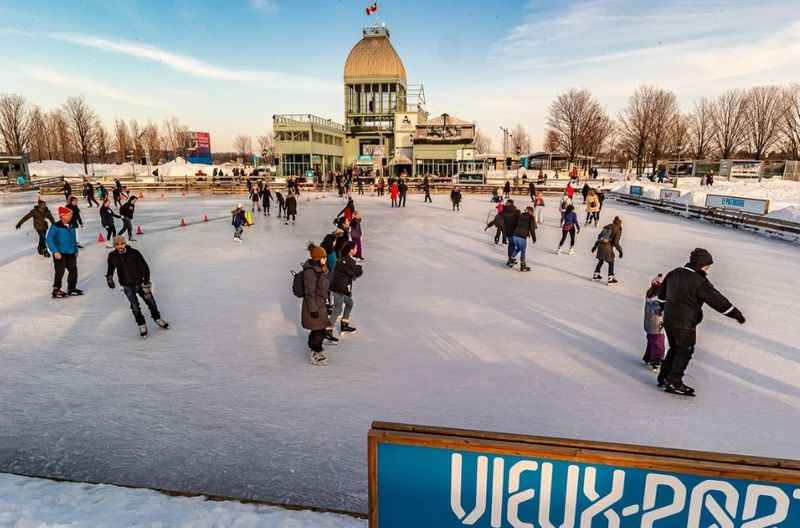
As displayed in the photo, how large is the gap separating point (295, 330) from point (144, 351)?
203 centimetres

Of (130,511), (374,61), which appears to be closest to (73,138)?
(374,61)

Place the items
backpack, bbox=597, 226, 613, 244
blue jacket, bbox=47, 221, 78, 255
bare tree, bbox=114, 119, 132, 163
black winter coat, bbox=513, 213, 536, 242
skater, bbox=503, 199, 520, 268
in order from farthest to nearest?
bare tree, bbox=114, 119, 132, 163 < skater, bbox=503, 199, 520, 268 < black winter coat, bbox=513, 213, 536, 242 < backpack, bbox=597, 226, 613, 244 < blue jacket, bbox=47, 221, 78, 255

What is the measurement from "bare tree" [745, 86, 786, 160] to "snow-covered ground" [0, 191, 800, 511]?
193ft

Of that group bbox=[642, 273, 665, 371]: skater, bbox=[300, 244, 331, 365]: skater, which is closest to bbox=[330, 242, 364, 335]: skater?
bbox=[300, 244, 331, 365]: skater

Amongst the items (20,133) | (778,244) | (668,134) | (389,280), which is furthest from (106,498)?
(20,133)

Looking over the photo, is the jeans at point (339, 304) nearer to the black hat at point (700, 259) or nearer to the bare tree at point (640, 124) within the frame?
the black hat at point (700, 259)

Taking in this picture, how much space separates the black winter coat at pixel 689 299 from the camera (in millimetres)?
4402

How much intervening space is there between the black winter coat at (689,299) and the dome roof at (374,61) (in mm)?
61907

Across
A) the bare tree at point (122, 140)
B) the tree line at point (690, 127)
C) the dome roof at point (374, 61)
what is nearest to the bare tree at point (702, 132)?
the tree line at point (690, 127)

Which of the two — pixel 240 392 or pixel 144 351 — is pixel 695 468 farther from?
pixel 144 351

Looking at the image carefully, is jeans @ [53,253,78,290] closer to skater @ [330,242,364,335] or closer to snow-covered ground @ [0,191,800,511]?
snow-covered ground @ [0,191,800,511]

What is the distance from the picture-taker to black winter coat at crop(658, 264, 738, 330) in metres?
4.40

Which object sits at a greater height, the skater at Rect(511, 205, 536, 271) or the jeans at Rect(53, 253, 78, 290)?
the skater at Rect(511, 205, 536, 271)

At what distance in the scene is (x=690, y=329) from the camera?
461cm
